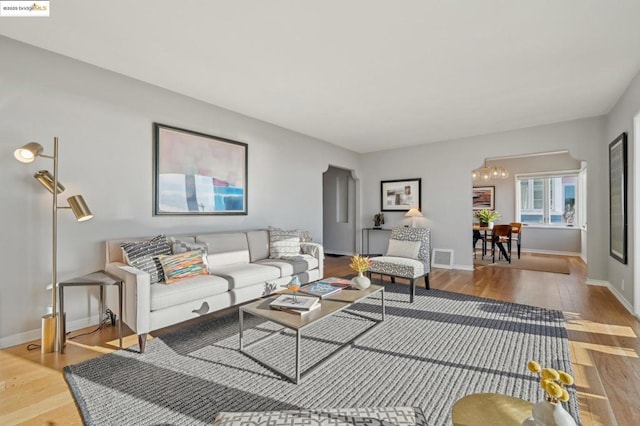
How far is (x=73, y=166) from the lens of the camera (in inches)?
113

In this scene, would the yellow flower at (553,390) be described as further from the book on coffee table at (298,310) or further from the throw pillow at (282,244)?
the throw pillow at (282,244)

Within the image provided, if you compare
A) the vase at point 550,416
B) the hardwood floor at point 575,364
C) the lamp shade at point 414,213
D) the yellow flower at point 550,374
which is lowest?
the hardwood floor at point 575,364

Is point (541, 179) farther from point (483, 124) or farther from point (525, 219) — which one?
point (483, 124)

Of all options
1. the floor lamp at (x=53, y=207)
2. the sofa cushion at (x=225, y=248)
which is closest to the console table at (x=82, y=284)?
the floor lamp at (x=53, y=207)

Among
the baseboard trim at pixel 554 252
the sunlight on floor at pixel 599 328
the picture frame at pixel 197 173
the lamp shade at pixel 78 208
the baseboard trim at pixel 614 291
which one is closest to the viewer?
the lamp shade at pixel 78 208

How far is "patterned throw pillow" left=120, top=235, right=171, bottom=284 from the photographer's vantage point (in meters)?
2.76

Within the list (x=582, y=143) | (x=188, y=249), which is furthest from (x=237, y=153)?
(x=582, y=143)

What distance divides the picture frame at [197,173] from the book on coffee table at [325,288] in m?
1.98

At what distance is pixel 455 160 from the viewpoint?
5922 mm

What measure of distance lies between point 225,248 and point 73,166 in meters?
1.71

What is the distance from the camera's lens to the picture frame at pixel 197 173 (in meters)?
3.53

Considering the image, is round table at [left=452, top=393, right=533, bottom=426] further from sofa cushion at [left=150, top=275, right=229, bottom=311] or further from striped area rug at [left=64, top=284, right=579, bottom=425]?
Result: sofa cushion at [left=150, top=275, right=229, bottom=311]

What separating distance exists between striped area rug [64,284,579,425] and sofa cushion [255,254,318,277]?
787mm

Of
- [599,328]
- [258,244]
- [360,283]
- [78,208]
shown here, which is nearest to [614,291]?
[599,328]
